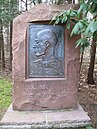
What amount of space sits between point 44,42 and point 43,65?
0.41 meters

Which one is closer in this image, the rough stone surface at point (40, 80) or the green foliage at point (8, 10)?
the rough stone surface at point (40, 80)

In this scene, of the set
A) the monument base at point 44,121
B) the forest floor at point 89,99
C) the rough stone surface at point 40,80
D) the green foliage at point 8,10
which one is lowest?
the forest floor at point 89,99

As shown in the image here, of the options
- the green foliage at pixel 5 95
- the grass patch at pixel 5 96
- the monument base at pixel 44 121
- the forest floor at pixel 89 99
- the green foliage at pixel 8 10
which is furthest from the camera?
the green foliage at pixel 8 10

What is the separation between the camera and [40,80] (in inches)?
155

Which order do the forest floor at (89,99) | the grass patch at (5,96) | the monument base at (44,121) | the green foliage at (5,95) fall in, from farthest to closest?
the green foliage at (5,95)
the grass patch at (5,96)
the forest floor at (89,99)
the monument base at (44,121)

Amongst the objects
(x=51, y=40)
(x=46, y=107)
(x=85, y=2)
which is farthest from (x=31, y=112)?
(x=85, y=2)

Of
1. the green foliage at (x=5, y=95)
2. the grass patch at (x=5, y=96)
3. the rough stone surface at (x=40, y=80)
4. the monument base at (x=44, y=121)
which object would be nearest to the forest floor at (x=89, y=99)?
the grass patch at (x=5, y=96)

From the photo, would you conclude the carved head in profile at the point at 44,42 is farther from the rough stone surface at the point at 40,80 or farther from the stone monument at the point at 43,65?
the rough stone surface at the point at 40,80

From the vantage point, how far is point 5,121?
3395 mm

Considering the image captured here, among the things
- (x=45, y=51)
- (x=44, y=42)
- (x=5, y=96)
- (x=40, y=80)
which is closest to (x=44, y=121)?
(x=40, y=80)

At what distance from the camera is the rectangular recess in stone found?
3967mm

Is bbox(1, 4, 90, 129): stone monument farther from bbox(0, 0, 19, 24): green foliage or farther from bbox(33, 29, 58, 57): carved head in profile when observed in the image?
bbox(0, 0, 19, 24): green foliage

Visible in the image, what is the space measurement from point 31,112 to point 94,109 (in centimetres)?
159

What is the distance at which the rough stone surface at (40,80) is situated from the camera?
3.90 meters
